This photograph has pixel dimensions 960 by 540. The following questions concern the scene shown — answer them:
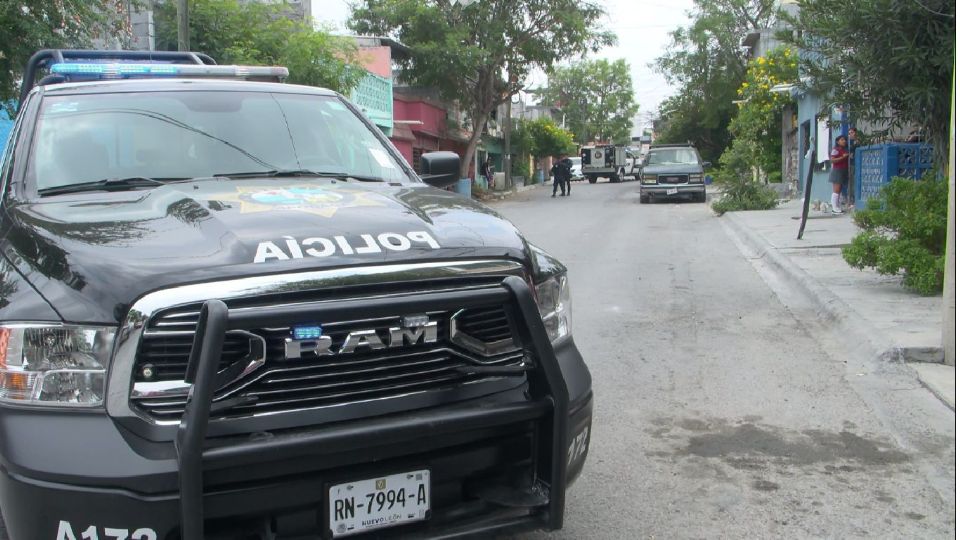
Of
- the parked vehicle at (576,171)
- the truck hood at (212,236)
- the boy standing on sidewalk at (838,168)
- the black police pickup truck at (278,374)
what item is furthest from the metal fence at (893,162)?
the parked vehicle at (576,171)

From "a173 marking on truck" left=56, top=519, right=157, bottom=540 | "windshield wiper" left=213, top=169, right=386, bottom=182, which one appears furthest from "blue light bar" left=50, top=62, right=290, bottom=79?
"a173 marking on truck" left=56, top=519, right=157, bottom=540

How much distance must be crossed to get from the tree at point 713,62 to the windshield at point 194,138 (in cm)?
4250

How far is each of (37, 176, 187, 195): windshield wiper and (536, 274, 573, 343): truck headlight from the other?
1.77 m

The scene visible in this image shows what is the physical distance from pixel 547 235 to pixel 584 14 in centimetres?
1896

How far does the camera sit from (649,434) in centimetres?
501

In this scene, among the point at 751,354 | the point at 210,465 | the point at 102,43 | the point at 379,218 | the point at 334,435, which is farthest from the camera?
the point at 102,43

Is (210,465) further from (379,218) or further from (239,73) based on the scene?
(239,73)

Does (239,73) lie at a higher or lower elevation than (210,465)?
higher

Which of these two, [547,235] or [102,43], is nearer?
[102,43]

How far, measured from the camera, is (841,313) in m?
7.82

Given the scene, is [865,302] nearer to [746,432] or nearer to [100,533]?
[746,432]

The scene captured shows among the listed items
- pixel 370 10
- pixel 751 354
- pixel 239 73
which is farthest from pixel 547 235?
pixel 370 10

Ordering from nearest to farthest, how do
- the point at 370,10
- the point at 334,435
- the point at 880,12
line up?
the point at 334,435
the point at 880,12
the point at 370,10

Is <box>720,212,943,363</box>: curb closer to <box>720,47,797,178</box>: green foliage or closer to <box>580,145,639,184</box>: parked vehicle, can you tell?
<box>720,47,797,178</box>: green foliage
